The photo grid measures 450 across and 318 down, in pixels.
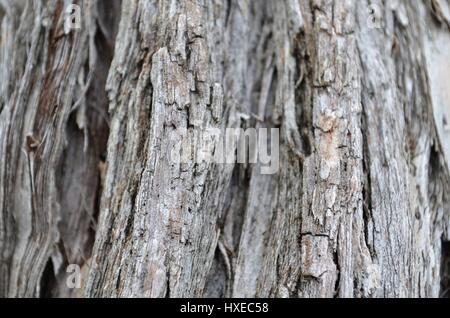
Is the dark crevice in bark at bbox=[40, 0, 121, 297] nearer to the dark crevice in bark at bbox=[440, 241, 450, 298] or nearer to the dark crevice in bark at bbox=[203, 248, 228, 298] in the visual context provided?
the dark crevice in bark at bbox=[203, 248, 228, 298]

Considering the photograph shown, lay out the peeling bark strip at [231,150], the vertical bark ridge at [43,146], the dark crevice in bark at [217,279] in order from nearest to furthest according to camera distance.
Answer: the peeling bark strip at [231,150] < the dark crevice in bark at [217,279] < the vertical bark ridge at [43,146]

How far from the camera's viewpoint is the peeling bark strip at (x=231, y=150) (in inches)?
82.7

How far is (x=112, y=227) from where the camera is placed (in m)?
2.18

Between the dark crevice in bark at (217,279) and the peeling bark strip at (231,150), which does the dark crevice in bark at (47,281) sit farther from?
the dark crevice in bark at (217,279)

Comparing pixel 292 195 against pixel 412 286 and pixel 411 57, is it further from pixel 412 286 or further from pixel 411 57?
pixel 411 57

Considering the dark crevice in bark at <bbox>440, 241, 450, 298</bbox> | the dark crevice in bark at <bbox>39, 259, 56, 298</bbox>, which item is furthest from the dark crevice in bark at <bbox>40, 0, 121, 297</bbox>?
the dark crevice in bark at <bbox>440, 241, 450, 298</bbox>

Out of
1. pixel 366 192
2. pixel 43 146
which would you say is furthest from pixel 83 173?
pixel 366 192

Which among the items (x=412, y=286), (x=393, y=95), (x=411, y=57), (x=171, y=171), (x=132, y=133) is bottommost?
(x=412, y=286)

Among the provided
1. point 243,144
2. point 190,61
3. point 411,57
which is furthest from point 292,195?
point 411,57

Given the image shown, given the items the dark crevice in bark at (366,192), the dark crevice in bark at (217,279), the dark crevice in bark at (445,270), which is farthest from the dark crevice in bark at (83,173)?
the dark crevice in bark at (445,270)

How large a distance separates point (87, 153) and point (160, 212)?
2.14ft

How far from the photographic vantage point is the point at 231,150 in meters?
2.33

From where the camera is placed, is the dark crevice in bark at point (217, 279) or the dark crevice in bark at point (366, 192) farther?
the dark crevice in bark at point (217, 279)

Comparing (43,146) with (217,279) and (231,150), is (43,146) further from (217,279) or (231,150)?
(217,279)
